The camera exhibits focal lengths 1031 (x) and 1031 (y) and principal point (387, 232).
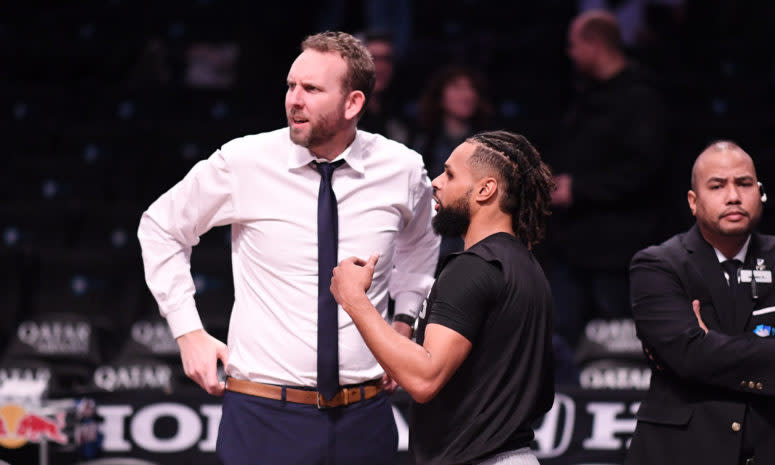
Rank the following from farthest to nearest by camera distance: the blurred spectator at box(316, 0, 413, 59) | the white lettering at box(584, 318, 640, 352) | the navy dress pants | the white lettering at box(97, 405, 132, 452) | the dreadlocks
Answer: the blurred spectator at box(316, 0, 413, 59)
the white lettering at box(584, 318, 640, 352)
the white lettering at box(97, 405, 132, 452)
the navy dress pants
the dreadlocks

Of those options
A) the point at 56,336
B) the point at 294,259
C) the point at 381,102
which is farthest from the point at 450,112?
the point at 294,259

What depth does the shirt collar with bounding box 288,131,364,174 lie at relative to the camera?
3.19m

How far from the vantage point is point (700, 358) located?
329 centimetres

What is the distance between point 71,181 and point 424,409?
5032 millimetres

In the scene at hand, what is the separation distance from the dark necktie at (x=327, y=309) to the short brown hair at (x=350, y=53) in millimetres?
385

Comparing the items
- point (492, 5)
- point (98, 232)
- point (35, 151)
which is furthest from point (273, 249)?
point (492, 5)

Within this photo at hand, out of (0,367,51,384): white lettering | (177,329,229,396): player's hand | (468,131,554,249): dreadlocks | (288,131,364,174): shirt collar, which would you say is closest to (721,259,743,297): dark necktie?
(468,131,554,249): dreadlocks

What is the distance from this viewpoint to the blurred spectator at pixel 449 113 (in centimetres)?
557

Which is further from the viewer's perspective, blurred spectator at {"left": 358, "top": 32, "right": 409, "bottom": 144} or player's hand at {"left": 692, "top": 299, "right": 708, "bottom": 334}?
blurred spectator at {"left": 358, "top": 32, "right": 409, "bottom": 144}

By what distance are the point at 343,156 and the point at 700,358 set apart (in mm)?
1307

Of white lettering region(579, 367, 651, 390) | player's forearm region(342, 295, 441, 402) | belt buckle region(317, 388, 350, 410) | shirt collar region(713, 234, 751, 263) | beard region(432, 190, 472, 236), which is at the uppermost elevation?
beard region(432, 190, 472, 236)

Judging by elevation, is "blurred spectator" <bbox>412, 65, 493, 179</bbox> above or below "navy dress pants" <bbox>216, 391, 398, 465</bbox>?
above

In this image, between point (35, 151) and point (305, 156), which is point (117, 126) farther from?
point (305, 156)

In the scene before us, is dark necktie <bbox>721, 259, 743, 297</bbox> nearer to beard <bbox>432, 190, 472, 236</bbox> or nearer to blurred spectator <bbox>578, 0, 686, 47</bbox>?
beard <bbox>432, 190, 472, 236</bbox>
